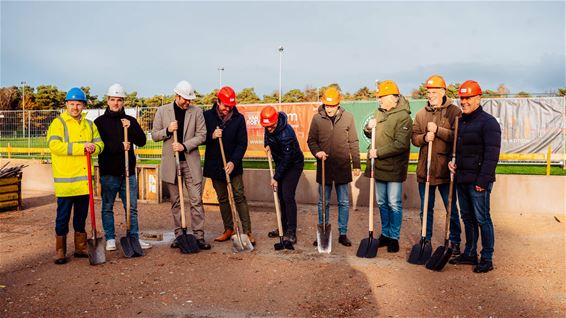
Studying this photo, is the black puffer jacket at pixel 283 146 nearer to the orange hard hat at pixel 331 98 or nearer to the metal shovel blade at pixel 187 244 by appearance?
the orange hard hat at pixel 331 98

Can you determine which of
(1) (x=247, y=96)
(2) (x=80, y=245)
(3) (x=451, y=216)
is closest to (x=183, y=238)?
(2) (x=80, y=245)

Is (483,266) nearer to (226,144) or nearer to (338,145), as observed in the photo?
(338,145)

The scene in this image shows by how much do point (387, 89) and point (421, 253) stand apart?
2067 millimetres

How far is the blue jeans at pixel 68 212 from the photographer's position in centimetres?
635

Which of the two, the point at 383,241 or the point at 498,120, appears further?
the point at 498,120

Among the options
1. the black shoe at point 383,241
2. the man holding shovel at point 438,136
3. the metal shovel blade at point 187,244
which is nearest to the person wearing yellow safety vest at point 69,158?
the metal shovel blade at point 187,244

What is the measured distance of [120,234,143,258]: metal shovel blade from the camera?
6.59 m

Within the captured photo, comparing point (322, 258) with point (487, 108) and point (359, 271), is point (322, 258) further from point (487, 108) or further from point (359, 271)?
point (487, 108)

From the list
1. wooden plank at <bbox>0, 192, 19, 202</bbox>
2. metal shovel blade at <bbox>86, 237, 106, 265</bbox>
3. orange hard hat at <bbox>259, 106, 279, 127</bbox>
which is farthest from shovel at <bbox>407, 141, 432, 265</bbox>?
wooden plank at <bbox>0, 192, 19, 202</bbox>

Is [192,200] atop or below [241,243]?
atop

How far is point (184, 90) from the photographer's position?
6.88 metres

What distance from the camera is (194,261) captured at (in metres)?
6.43

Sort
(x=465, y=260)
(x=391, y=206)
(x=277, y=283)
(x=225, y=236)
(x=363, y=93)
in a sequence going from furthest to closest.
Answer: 1. (x=363, y=93)
2. (x=225, y=236)
3. (x=391, y=206)
4. (x=465, y=260)
5. (x=277, y=283)

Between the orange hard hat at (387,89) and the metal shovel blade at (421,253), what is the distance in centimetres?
185
